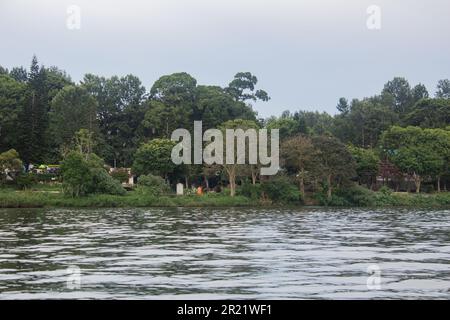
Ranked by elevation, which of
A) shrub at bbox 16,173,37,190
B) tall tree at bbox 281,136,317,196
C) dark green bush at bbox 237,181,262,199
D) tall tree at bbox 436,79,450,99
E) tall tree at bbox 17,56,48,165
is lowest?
dark green bush at bbox 237,181,262,199

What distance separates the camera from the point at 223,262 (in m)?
19.4

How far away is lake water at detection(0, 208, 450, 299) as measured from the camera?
14516mm

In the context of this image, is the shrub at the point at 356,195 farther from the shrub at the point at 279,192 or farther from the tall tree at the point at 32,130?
the tall tree at the point at 32,130

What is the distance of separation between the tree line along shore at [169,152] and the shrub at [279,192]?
0.35 feet

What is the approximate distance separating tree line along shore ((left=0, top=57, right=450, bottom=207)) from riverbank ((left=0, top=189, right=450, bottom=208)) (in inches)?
3.7

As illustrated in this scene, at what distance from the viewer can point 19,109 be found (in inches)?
3155

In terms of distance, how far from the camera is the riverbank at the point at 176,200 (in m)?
56.8

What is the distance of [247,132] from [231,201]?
25.5 ft

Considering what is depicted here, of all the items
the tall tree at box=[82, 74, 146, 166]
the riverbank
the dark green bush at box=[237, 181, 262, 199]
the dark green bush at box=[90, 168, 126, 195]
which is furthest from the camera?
the tall tree at box=[82, 74, 146, 166]

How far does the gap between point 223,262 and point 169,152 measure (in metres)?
52.5

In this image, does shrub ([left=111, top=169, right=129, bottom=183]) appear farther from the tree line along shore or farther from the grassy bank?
the grassy bank

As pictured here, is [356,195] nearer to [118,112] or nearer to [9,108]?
[118,112]

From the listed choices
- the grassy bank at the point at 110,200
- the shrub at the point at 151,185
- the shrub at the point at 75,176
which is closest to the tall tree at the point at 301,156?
the grassy bank at the point at 110,200

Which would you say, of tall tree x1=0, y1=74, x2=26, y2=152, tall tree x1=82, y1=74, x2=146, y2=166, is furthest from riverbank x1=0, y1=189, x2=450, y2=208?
tall tree x1=82, y1=74, x2=146, y2=166
